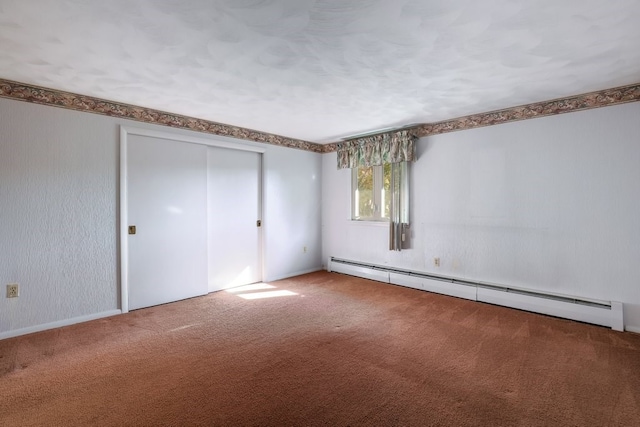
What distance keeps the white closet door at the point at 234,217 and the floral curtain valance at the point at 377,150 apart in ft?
4.84

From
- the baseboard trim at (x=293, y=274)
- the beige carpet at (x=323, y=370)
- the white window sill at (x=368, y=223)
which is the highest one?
the white window sill at (x=368, y=223)

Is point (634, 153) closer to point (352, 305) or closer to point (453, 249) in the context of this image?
point (453, 249)

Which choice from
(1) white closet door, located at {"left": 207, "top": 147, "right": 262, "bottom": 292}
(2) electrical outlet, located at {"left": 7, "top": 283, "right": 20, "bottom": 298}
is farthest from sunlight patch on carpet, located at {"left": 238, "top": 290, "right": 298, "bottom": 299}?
(2) electrical outlet, located at {"left": 7, "top": 283, "right": 20, "bottom": 298}

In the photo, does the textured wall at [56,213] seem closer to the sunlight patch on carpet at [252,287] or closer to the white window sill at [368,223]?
the sunlight patch on carpet at [252,287]

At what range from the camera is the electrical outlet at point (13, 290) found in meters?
2.87

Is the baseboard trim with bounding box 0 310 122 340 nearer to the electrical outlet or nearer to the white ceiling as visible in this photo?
the electrical outlet

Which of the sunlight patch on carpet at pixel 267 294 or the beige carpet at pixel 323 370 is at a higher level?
the sunlight patch on carpet at pixel 267 294

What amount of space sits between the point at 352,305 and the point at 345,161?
2525 millimetres

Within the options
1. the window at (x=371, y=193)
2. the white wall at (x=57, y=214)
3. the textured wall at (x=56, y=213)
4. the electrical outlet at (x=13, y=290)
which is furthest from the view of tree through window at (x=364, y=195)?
the electrical outlet at (x=13, y=290)

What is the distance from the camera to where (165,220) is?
3846 millimetres

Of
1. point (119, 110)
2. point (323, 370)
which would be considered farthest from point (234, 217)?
point (323, 370)

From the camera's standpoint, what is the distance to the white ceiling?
1792 millimetres

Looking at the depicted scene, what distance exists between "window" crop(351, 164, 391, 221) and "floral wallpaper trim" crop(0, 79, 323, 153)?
1.53m

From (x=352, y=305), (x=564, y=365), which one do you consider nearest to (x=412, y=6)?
(x=564, y=365)
